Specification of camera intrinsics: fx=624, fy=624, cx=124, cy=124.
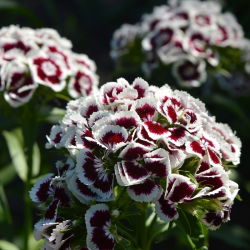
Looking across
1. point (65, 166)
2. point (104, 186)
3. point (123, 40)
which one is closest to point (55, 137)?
point (65, 166)

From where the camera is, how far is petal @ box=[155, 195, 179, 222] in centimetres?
188

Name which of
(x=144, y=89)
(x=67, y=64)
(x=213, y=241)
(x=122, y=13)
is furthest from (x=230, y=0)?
(x=144, y=89)

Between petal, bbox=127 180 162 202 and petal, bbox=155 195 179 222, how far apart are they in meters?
0.03

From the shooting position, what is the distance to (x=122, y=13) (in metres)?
7.40

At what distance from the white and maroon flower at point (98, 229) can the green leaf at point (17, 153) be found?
1.24 m

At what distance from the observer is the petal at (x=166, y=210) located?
188 centimetres

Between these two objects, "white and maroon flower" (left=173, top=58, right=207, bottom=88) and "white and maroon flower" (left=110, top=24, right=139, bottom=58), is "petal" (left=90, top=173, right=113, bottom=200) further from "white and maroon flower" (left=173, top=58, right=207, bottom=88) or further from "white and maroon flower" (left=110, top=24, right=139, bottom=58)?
"white and maroon flower" (left=110, top=24, right=139, bottom=58)

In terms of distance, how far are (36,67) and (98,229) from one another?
3.55 feet

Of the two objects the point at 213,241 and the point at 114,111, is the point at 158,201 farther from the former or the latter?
the point at 213,241

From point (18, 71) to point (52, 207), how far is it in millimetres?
920

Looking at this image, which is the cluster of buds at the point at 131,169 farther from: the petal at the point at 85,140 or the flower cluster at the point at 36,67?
the flower cluster at the point at 36,67

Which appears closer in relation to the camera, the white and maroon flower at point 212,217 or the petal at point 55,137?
the white and maroon flower at point 212,217

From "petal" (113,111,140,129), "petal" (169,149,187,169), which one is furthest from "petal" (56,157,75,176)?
"petal" (169,149,187,169)

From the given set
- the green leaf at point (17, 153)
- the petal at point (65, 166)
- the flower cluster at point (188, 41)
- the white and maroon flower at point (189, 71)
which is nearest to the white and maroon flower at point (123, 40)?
the flower cluster at point (188, 41)
